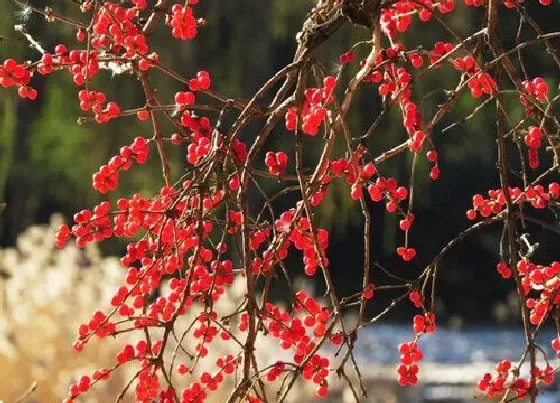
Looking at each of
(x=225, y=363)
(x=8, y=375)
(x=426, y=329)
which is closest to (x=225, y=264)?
(x=225, y=363)

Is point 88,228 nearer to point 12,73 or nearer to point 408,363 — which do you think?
point 12,73

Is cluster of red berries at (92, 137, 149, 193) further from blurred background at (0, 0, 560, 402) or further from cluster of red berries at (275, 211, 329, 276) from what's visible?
blurred background at (0, 0, 560, 402)

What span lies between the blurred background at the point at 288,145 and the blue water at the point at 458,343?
0.10 ft

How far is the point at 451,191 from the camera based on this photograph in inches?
419

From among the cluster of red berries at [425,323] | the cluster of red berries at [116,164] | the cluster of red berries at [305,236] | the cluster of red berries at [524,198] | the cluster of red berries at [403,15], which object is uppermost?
the cluster of red berries at [403,15]

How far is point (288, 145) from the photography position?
31.8 ft

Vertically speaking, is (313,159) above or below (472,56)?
above

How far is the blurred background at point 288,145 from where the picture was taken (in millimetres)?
8352

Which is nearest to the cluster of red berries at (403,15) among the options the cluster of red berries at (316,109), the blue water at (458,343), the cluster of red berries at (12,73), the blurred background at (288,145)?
the cluster of red berries at (316,109)

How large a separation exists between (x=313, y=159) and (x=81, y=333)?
7.86 m

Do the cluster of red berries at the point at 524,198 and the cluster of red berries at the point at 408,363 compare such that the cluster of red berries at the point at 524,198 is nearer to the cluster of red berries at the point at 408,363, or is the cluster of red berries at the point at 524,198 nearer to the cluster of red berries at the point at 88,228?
the cluster of red berries at the point at 408,363

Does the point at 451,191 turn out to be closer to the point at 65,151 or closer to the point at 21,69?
the point at 65,151

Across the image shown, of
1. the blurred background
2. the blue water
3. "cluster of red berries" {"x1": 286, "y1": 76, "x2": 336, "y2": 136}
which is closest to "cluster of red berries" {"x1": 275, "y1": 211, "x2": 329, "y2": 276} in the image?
"cluster of red berries" {"x1": 286, "y1": 76, "x2": 336, "y2": 136}

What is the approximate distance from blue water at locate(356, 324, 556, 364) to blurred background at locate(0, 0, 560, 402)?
31 millimetres
